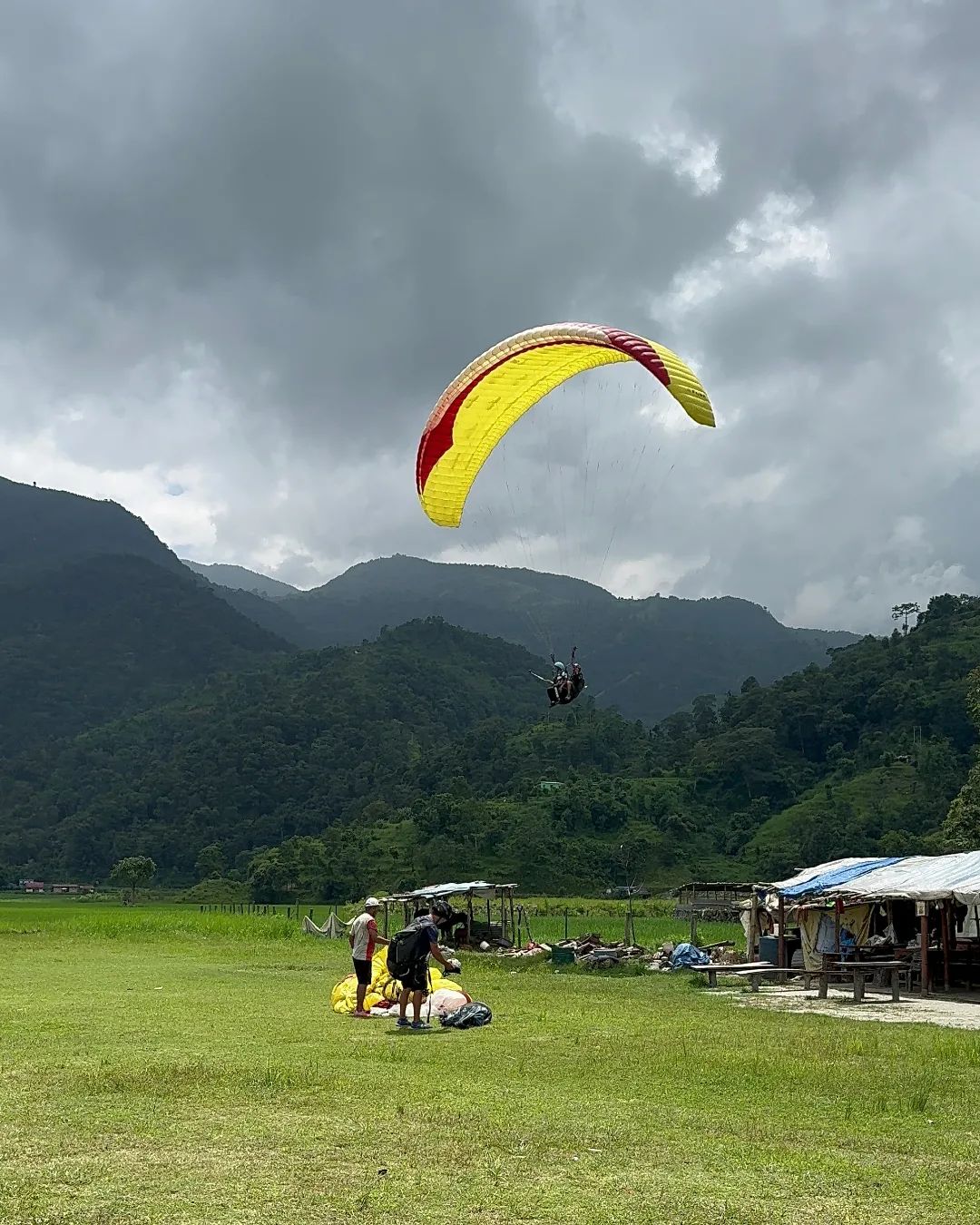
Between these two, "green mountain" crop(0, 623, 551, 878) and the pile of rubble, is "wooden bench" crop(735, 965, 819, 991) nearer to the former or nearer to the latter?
the pile of rubble

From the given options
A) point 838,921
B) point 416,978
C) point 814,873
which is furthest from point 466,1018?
point 814,873

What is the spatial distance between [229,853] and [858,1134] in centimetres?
9056

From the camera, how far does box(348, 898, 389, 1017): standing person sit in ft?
39.7

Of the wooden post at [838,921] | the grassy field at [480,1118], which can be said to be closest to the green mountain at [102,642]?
the wooden post at [838,921]

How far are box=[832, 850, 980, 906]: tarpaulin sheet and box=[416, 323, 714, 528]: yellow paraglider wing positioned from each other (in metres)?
7.85

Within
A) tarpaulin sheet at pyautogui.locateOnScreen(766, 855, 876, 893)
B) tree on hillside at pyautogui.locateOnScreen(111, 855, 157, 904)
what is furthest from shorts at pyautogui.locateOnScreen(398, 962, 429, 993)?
tree on hillside at pyautogui.locateOnScreen(111, 855, 157, 904)

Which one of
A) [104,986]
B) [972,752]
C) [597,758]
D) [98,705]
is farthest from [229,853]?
[104,986]

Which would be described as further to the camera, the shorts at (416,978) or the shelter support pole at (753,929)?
the shelter support pole at (753,929)

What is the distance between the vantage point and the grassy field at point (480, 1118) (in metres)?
4.98

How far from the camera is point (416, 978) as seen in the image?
1098 cm

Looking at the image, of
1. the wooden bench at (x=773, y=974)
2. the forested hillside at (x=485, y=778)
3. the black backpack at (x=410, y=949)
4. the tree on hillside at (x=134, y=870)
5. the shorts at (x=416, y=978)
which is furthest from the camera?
the tree on hillside at (x=134, y=870)

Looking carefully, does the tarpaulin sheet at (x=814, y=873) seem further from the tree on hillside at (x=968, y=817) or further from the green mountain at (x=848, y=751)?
the green mountain at (x=848, y=751)

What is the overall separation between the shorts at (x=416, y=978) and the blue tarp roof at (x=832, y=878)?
1014cm

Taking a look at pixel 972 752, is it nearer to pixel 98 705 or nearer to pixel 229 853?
pixel 229 853
